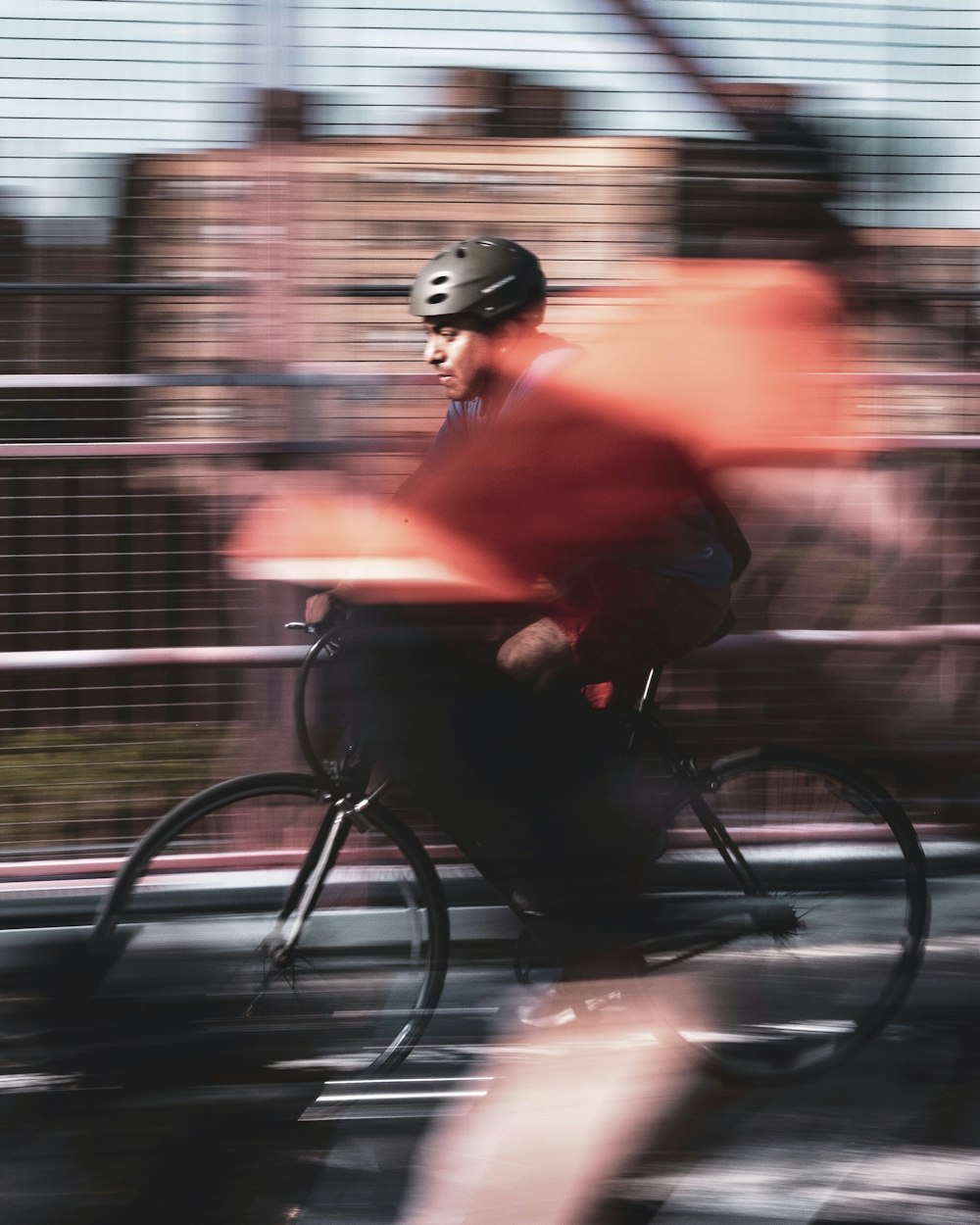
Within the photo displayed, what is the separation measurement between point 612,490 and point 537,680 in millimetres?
450

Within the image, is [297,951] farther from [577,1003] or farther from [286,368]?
[286,368]

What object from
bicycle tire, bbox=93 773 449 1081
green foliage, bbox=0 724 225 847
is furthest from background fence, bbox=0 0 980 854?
bicycle tire, bbox=93 773 449 1081

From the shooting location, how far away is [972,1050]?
10.6 ft

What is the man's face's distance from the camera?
2416 mm

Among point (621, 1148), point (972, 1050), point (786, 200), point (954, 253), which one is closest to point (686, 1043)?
point (621, 1148)

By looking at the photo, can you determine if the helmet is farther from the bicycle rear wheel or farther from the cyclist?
the bicycle rear wheel

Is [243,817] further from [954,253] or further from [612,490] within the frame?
[954,253]

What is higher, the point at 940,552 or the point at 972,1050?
the point at 940,552

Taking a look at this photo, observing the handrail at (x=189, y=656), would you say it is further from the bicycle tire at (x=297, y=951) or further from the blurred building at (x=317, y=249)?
the bicycle tire at (x=297, y=951)

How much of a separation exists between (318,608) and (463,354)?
532 mm

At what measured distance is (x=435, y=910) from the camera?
2.97 m

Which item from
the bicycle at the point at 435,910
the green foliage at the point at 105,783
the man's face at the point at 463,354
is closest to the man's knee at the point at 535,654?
the man's face at the point at 463,354

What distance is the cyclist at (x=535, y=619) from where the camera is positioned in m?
1.94

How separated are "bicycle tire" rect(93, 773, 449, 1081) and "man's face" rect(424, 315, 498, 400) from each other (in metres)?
0.92
